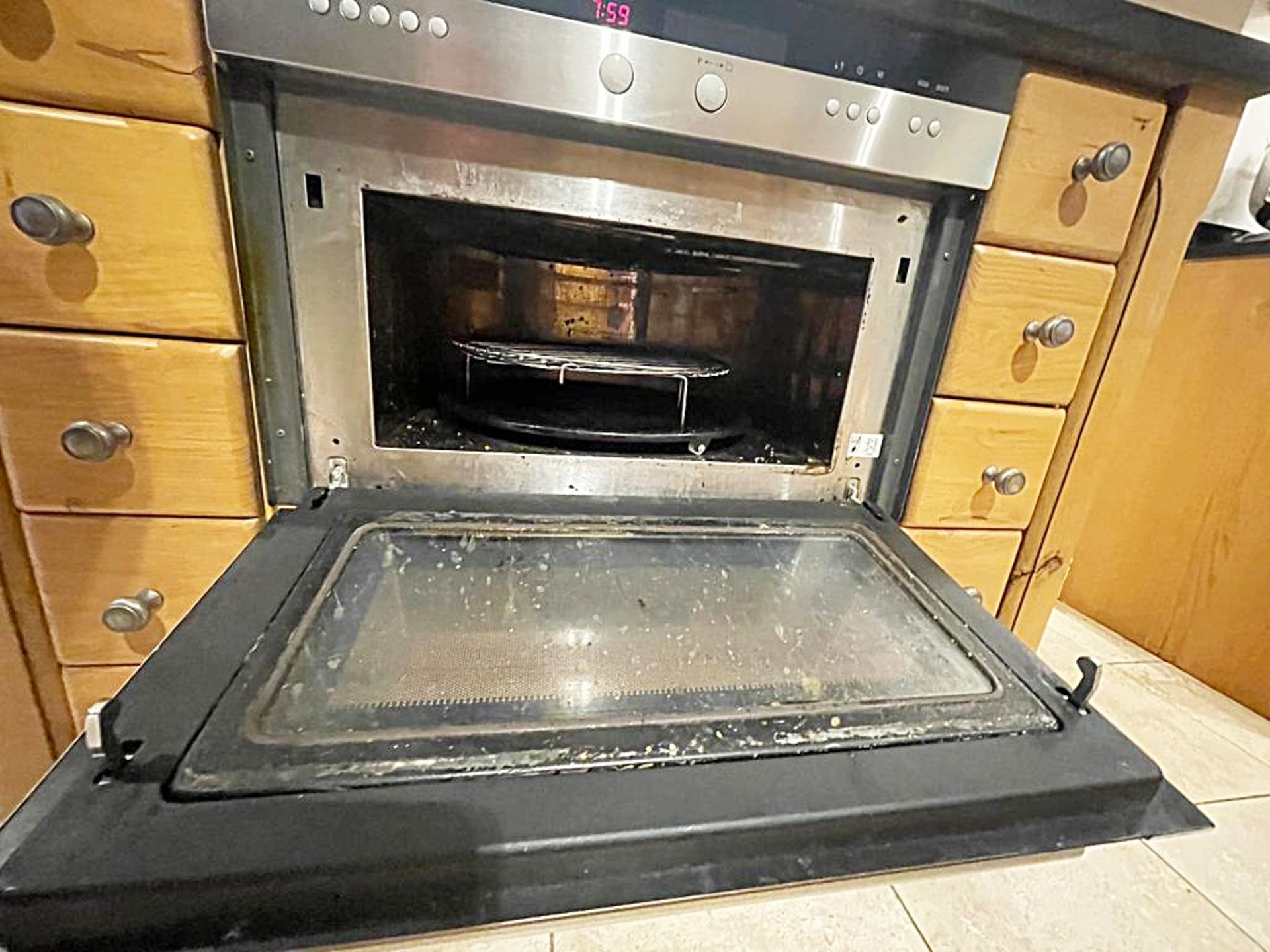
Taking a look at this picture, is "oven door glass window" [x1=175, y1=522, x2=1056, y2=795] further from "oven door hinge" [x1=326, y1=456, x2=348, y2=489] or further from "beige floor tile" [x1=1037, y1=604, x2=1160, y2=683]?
"beige floor tile" [x1=1037, y1=604, x2=1160, y2=683]

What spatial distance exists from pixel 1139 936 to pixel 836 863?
2.06ft

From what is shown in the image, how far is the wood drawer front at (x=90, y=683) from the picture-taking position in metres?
0.53

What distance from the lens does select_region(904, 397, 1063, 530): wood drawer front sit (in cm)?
61

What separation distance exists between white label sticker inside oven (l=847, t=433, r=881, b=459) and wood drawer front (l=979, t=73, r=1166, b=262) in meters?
0.21

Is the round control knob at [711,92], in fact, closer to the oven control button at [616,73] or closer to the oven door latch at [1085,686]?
the oven control button at [616,73]

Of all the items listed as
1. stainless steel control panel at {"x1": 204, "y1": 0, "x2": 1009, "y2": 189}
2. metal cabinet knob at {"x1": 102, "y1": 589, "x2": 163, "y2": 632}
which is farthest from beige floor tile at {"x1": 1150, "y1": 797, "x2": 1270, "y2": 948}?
metal cabinet knob at {"x1": 102, "y1": 589, "x2": 163, "y2": 632}

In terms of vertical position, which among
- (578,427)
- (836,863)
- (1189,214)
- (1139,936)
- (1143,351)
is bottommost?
(1139,936)

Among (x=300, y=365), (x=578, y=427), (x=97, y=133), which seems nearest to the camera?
(x=97, y=133)

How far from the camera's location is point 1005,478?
639mm

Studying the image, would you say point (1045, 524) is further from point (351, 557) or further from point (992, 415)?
point (351, 557)

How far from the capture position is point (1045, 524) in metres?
0.69

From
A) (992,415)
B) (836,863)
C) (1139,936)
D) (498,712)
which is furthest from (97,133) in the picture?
(1139,936)

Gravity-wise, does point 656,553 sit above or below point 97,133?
below

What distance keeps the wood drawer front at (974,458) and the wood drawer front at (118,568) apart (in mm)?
665
